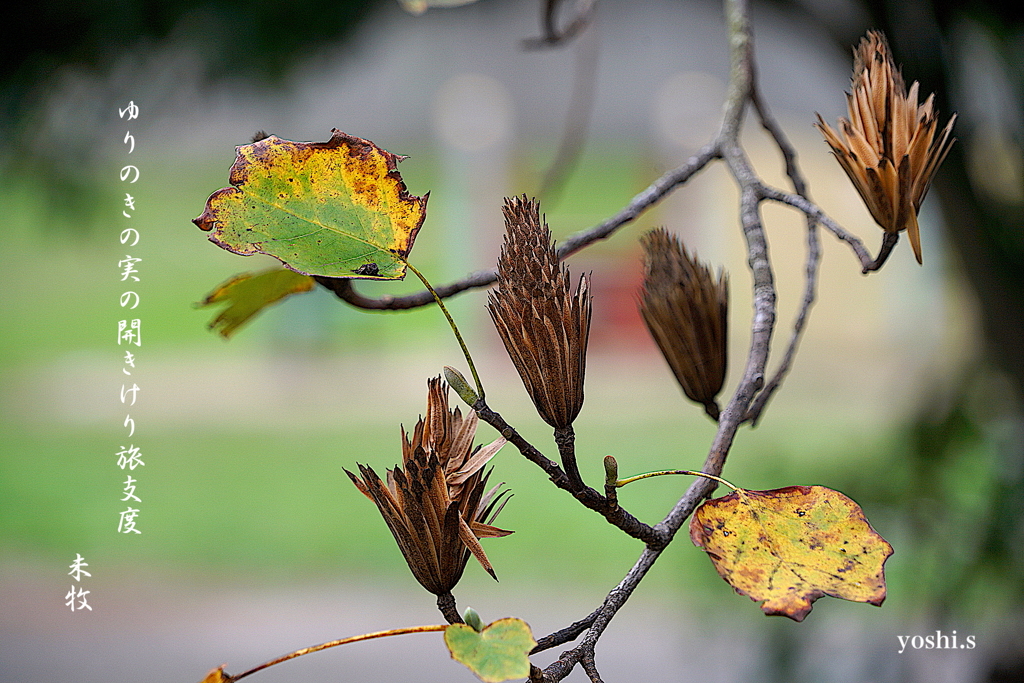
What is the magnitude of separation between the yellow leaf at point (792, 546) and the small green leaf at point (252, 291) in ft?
0.41

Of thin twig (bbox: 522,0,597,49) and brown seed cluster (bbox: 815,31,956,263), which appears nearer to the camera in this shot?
brown seed cluster (bbox: 815,31,956,263)

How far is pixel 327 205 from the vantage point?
0.14 meters

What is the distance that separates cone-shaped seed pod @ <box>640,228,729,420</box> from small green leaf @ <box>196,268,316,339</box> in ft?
0.29

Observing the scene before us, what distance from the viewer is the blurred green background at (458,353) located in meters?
0.60

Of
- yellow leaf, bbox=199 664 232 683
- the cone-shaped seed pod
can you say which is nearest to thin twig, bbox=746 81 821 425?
the cone-shaped seed pod

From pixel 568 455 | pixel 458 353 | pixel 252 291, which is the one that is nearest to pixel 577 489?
pixel 568 455

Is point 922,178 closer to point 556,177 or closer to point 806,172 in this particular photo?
point 556,177

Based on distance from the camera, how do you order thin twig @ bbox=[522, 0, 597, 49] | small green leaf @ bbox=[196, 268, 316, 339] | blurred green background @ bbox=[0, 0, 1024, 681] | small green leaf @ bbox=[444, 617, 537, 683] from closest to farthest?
small green leaf @ bbox=[444, 617, 537, 683] < small green leaf @ bbox=[196, 268, 316, 339] < thin twig @ bbox=[522, 0, 597, 49] < blurred green background @ bbox=[0, 0, 1024, 681]

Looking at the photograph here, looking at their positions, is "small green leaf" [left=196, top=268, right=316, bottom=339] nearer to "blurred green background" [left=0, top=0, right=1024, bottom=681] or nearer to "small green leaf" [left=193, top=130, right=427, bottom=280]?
"small green leaf" [left=193, top=130, right=427, bottom=280]

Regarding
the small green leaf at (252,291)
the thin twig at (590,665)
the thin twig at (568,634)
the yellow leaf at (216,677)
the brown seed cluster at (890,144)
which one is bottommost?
the thin twig at (590,665)

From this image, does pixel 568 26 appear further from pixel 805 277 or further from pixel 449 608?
pixel 449 608

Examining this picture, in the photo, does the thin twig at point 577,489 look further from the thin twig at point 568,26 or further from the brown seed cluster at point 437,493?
the thin twig at point 568,26

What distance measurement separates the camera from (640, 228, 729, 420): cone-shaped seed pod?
0.65 ft

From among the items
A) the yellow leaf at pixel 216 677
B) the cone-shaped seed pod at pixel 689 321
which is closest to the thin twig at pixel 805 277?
the cone-shaped seed pod at pixel 689 321
